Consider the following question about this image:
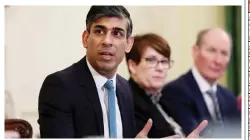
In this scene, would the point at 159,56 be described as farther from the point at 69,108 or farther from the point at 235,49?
the point at 69,108

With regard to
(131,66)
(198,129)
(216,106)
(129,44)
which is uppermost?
(129,44)

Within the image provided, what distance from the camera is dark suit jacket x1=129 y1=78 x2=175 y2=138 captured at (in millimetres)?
Answer: 2020

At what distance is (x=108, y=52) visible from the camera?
1978mm

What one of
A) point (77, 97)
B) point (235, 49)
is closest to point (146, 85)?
point (77, 97)

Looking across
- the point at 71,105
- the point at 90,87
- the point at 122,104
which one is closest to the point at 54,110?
the point at 71,105

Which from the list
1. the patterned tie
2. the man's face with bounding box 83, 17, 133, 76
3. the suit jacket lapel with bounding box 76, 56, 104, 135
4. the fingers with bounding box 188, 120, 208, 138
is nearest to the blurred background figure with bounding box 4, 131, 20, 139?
the suit jacket lapel with bounding box 76, 56, 104, 135

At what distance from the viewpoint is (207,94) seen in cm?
206

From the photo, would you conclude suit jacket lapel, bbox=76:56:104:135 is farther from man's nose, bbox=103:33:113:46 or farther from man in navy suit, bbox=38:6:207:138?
man's nose, bbox=103:33:113:46

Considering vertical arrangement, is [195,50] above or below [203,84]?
above

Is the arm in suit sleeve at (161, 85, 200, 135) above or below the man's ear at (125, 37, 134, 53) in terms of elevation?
below

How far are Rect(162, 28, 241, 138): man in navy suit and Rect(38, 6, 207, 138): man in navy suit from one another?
20 centimetres

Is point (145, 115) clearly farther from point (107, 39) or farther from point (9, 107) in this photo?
point (9, 107)

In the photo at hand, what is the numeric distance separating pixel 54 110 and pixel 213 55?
2.62 ft
